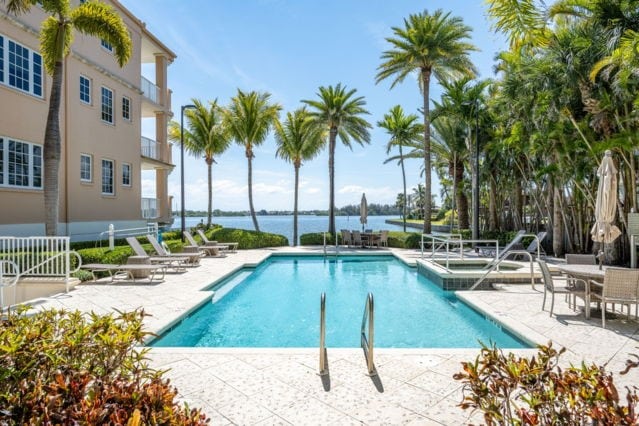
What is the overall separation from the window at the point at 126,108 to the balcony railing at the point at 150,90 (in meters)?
1.76

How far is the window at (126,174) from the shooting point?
59.4ft

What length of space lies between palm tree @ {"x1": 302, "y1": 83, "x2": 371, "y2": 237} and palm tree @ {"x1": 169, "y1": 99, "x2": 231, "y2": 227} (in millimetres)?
7462

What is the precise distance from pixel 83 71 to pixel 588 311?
62.4 feet

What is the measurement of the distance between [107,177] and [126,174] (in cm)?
146

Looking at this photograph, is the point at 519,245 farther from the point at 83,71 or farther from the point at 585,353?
the point at 83,71

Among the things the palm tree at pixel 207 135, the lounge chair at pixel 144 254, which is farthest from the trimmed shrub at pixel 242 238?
the lounge chair at pixel 144 254

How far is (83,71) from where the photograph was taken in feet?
50.3

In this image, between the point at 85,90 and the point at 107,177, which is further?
the point at 107,177

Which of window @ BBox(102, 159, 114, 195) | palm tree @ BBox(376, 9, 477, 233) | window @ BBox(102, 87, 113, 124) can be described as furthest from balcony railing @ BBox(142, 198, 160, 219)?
palm tree @ BBox(376, 9, 477, 233)

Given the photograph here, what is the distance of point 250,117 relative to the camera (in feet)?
75.2

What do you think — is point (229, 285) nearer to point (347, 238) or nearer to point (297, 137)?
point (347, 238)

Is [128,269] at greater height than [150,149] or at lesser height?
lesser

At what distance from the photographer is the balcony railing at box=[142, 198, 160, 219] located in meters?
20.2

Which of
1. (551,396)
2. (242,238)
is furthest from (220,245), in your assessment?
(551,396)
